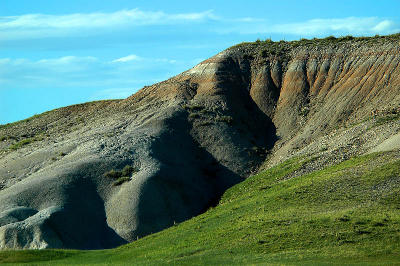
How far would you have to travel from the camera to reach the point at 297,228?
4172 centimetres

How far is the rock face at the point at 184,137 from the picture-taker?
5619cm

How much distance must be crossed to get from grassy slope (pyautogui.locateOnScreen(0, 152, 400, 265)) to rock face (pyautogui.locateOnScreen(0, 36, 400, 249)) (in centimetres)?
648

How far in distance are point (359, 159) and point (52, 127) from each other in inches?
1495

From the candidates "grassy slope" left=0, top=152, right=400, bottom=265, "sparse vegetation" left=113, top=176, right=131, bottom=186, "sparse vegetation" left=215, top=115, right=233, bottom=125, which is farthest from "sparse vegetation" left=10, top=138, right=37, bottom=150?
"grassy slope" left=0, top=152, right=400, bottom=265

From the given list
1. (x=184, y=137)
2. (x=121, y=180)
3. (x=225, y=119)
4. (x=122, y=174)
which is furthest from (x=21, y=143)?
(x=225, y=119)

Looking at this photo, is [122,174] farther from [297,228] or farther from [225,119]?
[297,228]

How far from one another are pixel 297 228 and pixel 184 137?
29496 millimetres

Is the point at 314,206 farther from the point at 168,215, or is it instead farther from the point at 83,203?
the point at 83,203

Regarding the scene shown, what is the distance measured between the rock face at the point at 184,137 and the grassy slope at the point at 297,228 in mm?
6478

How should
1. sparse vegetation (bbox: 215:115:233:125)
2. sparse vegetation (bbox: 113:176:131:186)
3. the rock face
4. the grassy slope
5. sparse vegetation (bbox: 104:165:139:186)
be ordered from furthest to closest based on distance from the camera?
sparse vegetation (bbox: 215:115:233:125) < sparse vegetation (bbox: 104:165:139:186) < sparse vegetation (bbox: 113:176:131:186) < the rock face < the grassy slope

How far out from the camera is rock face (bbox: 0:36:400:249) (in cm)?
5619

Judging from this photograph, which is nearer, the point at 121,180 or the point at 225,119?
the point at 121,180

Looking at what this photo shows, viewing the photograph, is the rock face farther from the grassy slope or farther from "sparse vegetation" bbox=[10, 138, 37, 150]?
the grassy slope

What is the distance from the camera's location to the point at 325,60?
253ft
